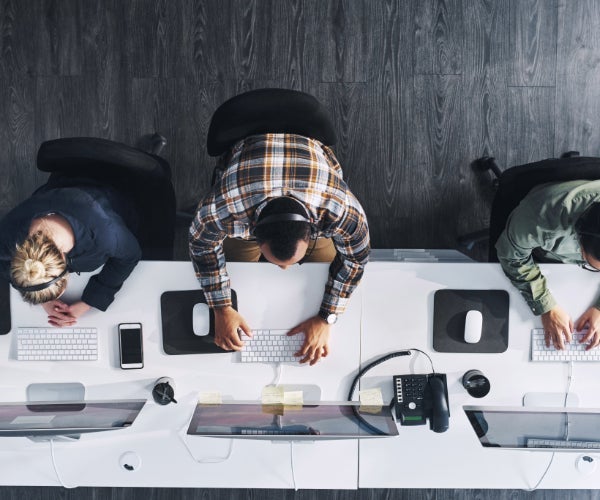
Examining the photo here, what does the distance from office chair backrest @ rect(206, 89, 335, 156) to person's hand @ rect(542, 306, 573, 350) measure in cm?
103

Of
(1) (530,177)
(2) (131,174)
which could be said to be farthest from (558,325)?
(2) (131,174)

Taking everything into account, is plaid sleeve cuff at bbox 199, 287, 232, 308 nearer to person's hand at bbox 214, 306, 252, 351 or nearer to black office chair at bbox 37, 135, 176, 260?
person's hand at bbox 214, 306, 252, 351

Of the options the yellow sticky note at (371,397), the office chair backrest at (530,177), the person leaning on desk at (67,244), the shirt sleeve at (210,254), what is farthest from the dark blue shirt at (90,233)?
the office chair backrest at (530,177)

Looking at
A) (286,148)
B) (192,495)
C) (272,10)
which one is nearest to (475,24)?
(272,10)

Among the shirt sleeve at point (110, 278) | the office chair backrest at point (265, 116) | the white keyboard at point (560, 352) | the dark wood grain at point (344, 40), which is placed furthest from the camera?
the dark wood grain at point (344, 40)

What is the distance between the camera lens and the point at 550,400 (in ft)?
5.89

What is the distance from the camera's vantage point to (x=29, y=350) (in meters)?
1.76

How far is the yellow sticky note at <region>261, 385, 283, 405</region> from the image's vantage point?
5.70 feet

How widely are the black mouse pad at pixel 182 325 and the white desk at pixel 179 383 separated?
24mm

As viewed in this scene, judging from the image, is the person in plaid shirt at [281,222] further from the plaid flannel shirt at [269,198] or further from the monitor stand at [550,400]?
the monitor stand at [550,400]

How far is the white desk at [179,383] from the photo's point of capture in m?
1.75

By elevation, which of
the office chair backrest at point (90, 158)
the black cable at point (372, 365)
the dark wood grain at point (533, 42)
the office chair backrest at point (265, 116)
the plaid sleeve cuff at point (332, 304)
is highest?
the dark wood grain at point (533, 42)

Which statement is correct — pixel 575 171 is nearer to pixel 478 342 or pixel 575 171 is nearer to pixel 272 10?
pixel 478 342

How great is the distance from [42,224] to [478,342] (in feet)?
4.87
